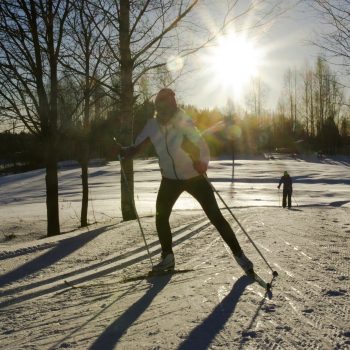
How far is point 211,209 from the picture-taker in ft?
13.3

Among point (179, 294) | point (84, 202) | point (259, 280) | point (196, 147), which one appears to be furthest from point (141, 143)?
point (84, 202)

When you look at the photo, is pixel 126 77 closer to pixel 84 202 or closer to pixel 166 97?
pixel 84 202

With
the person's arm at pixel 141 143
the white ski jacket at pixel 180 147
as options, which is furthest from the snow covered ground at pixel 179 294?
the person's arm at pixel 141 143

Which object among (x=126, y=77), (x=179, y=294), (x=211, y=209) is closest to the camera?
(x=179, y=294)

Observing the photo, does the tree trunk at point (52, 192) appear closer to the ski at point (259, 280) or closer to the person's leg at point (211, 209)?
the person's leg at point (211, 209)

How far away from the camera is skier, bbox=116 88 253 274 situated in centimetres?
406

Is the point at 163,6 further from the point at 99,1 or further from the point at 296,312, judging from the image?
the point at 296,312

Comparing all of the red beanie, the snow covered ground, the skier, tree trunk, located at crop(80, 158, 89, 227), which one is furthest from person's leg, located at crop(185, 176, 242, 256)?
tree trunk, located at crop(80, 158, 89, 227)

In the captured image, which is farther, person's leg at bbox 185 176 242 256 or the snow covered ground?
person's leg at bbox 185 176 242 256

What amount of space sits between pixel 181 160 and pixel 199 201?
412 millimetres

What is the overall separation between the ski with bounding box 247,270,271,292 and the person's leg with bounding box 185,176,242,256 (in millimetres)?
206

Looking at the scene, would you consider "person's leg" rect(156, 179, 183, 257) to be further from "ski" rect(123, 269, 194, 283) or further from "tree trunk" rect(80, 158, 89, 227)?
"tree trunk" rect(80, 158, 89, 227)

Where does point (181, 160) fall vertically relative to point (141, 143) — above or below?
below

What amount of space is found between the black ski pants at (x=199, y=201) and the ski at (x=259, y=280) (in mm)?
214
